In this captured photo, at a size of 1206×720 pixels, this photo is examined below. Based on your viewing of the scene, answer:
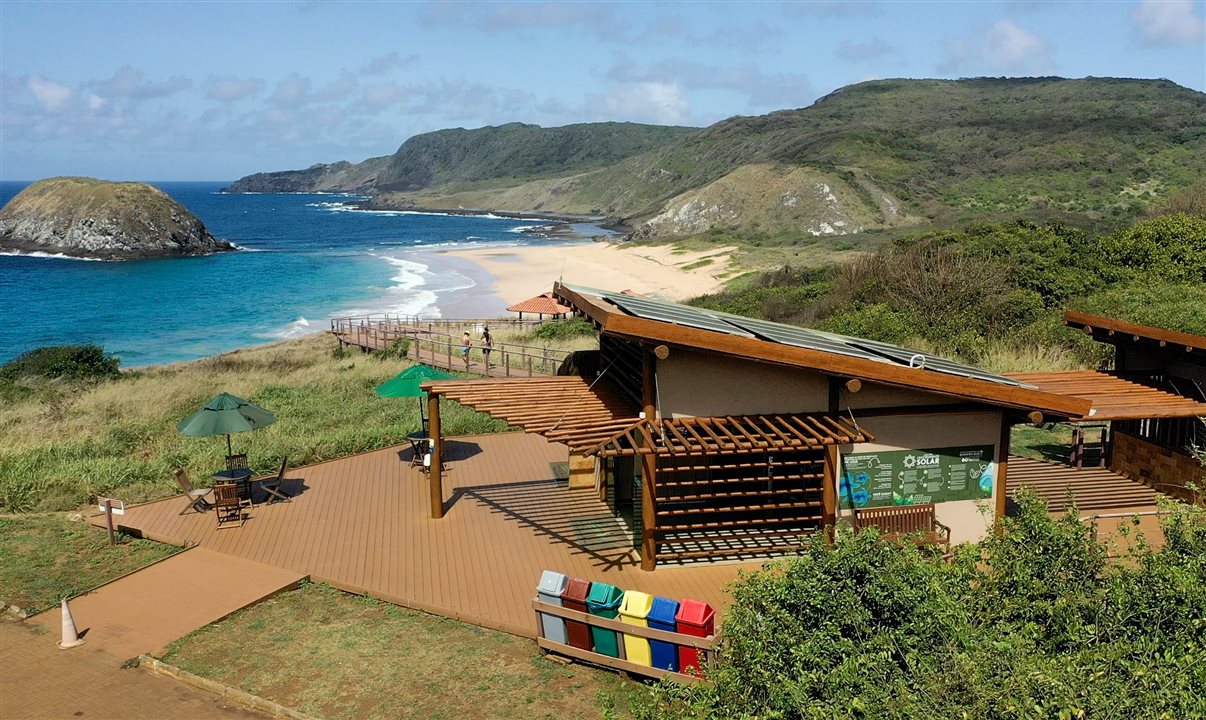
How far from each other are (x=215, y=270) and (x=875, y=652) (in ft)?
270

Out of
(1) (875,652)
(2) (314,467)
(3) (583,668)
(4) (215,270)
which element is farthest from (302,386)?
(4) (215,270)

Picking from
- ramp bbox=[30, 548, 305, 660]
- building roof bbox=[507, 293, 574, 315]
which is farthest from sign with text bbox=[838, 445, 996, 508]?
building roof bbox=[507, 293, 574, 315]

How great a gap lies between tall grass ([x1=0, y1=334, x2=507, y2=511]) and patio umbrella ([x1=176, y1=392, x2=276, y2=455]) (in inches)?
78.9

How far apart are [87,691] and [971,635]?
7799mm

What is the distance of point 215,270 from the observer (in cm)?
7869

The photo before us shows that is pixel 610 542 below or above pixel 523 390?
below

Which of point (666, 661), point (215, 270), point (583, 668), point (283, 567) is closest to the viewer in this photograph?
point (666, 661)

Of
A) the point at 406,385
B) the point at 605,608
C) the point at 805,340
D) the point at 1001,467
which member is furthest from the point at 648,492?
the point at 406,385

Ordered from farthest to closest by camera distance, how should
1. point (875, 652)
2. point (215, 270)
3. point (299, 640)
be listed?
point (215, 270), point (299, 640), point (875, 652)

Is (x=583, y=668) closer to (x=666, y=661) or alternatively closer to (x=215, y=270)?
(x=666, y=661)

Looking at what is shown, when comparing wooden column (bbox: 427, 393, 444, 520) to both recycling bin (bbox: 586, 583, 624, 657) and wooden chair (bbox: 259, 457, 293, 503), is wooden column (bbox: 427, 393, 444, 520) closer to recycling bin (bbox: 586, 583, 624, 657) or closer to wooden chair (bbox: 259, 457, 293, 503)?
wooden chair (bbox: 259, 457, 293, 503)

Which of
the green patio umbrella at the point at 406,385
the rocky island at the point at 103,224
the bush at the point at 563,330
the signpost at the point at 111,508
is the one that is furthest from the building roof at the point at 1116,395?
the rocky island at the point at 103,224

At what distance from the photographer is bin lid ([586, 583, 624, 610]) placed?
8.40 meters

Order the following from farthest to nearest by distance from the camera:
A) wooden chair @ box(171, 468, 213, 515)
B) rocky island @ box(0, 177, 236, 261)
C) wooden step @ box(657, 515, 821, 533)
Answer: rocky island @ box(0, 177, 236, 261)
wooden chair @ box(171, 468, 213, 515)
wooden step @ box(657, 515, 821, 533)
